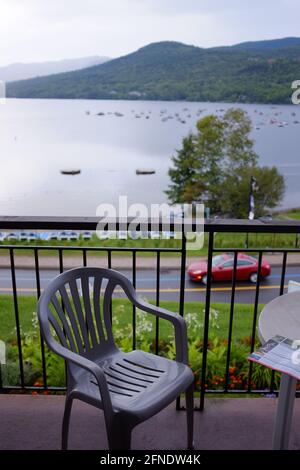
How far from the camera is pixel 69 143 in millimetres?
32188

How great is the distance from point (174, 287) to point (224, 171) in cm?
1407

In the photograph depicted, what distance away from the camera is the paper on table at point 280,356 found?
1.06 m

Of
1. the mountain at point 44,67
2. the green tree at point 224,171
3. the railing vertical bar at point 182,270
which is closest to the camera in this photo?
the railing vertical bar at point 182,270

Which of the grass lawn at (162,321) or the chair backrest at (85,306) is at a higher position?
the chair backrest at (85,306)

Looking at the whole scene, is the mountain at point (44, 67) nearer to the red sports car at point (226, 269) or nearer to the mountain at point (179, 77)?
the mountain at point (179, 77)

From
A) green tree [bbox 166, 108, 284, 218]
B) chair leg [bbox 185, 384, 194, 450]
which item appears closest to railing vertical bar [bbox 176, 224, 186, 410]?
chair leg [bbox 185, 384, 194, 450]

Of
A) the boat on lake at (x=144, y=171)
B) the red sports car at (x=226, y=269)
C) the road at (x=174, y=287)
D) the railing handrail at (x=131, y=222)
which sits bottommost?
the road at (x=174, y=287)

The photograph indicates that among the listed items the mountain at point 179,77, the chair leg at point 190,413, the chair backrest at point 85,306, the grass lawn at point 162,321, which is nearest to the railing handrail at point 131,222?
the chair backrest at point 85,306

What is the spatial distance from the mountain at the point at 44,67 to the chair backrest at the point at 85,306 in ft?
34.5

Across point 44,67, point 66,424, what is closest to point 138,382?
point 66,424

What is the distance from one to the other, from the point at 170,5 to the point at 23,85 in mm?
6684

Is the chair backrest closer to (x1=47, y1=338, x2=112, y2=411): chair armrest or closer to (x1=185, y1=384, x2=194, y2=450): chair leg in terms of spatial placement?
(x1=47, y1=338, x2=112, y2=411): chair armrest

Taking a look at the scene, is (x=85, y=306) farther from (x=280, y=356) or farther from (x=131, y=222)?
(x=280, y=356)
